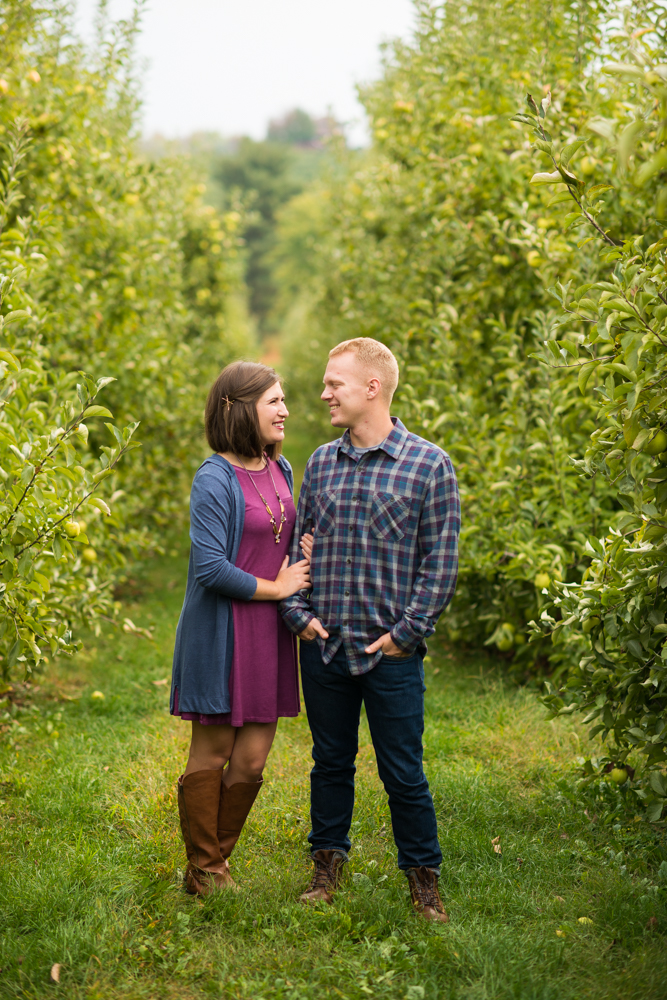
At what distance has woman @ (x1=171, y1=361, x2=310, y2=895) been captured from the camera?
2842mm

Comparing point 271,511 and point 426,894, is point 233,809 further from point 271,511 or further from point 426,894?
point 271,511

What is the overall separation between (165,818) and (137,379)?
360 centimetres

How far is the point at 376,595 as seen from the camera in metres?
2.87

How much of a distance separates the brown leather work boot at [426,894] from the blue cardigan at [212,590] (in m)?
0.90

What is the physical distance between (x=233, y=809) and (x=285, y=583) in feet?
2.79

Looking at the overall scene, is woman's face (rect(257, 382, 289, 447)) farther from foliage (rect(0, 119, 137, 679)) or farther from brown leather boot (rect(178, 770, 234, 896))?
brown leather boot (rect(178, 770, 234, 896))

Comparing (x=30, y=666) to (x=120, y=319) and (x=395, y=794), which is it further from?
A: (x=120, y=319)

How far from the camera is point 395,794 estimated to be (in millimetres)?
2904

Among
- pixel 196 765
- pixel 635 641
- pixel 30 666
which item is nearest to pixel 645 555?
pixel 635 641

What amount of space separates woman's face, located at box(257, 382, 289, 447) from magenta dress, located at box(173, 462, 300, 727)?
0.51ft

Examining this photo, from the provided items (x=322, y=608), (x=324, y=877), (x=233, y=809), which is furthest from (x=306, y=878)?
(x=322, y=608)

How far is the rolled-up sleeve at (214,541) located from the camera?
9.12 feet

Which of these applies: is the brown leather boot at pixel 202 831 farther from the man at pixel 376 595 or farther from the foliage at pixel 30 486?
the foliage at pixel 30 486

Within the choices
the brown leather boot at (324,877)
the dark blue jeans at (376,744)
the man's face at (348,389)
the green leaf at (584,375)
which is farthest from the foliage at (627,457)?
the brown leather boot at (324,877)
